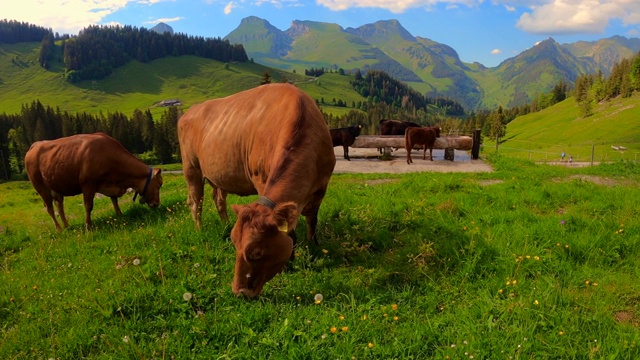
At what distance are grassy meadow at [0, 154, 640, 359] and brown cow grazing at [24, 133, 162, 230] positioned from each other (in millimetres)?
2635

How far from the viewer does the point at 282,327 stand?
4.15 meters

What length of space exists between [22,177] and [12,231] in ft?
365

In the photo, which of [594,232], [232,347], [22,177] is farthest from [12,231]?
[22,177]

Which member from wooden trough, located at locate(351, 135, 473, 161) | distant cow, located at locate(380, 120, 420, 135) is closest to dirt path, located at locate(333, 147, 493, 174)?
wooden trough, located at locate(351, 135, 473, 161)

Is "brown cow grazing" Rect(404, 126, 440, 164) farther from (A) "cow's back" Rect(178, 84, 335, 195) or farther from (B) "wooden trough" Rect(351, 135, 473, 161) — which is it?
(A) "cow's back" Rect(178, 84, 335, 195)

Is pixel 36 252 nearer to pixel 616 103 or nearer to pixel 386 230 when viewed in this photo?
pixel 386 230

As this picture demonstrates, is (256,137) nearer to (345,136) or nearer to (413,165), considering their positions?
(413,165)

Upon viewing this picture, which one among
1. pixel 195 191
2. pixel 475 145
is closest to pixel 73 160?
pixel 195 191

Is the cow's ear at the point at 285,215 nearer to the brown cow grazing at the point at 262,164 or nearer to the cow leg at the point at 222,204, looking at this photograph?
the brown cow grazing at the point at 262,164

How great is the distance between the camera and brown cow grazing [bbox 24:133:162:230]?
10.1m

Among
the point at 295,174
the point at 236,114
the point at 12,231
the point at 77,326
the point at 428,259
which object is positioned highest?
the point at 236,114

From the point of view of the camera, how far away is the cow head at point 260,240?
433 centimetres

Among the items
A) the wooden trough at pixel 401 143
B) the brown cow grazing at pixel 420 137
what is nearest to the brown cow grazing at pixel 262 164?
the brown cow grazing at pixel 420 137

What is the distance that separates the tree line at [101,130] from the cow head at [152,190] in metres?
102
